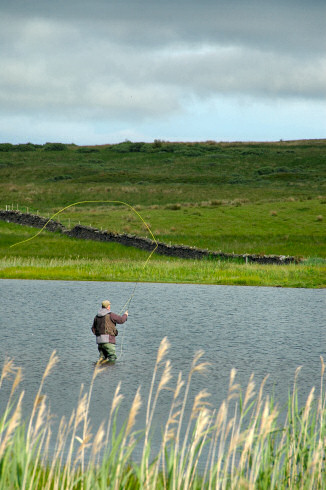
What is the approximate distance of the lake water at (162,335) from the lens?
1641 cm

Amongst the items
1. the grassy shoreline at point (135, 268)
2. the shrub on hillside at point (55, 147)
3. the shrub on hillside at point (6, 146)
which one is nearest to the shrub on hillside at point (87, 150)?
the shrub on hillside at point (55, 147)

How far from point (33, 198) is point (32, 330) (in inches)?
2639

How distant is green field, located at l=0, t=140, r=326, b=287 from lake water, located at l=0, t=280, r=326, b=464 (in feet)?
19.9

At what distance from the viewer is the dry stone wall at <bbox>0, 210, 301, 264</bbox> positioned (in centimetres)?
5103

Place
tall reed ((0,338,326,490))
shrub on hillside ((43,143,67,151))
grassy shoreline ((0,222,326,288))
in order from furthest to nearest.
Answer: shrub on hillside ((43,143,67,151)) < grassy shoreline ((0,222,326,288)) < tall reed ((0,338,326,490))

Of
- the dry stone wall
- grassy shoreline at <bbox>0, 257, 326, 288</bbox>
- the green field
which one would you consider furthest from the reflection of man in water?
the dry stone wall

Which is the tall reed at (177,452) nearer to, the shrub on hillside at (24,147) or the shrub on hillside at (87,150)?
the shrub on hillside at (87,150)

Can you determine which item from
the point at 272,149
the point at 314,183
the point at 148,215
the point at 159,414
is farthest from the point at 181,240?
the point at 272,149

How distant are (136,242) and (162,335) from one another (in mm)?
33171

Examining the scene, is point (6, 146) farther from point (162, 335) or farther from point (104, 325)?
point (104, 325)

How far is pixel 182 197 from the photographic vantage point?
316 ft

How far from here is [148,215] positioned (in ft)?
236

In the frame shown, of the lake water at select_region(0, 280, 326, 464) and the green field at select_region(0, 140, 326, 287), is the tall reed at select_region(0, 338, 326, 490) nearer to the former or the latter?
the lake water at select_region(0, 280, 326, 464)

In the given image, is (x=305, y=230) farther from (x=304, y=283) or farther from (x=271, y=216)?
(x=304, y=283)
